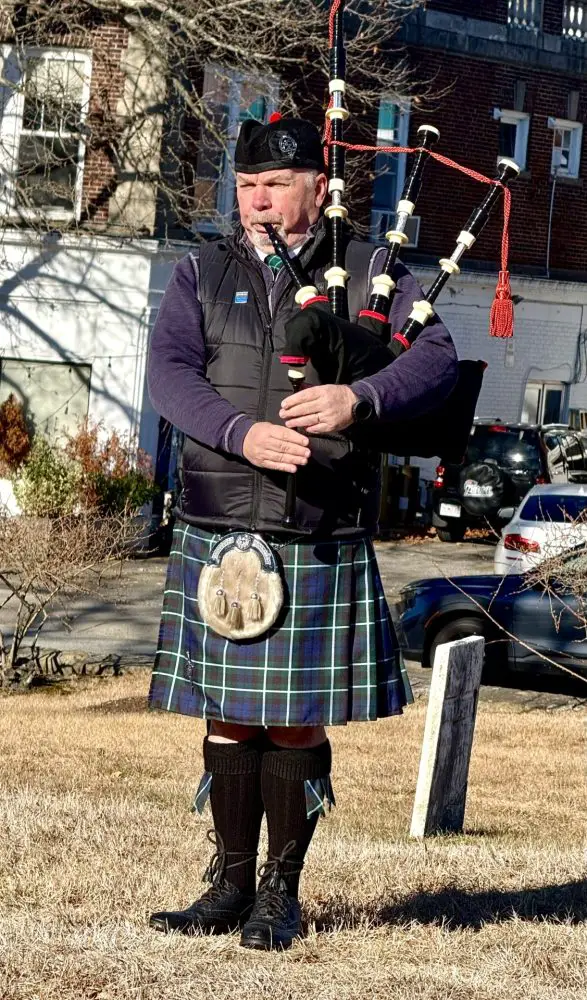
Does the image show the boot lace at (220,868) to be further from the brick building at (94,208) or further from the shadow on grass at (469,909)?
the brick building at (94,208)

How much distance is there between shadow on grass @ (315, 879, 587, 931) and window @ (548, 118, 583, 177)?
2563cm

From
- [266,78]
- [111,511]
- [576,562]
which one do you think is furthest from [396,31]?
[576,562]

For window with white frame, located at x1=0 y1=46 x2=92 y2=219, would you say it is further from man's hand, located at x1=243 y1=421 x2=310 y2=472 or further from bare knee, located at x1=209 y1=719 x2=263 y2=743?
man's hand, located at x1=243 y1=421 x2=310 y2=472

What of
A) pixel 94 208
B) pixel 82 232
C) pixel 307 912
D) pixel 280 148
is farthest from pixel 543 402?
pixel 280 148

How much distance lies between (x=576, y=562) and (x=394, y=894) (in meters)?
7.75

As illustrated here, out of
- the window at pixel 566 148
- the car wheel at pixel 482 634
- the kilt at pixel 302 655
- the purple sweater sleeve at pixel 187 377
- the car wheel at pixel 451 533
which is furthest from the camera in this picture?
the window at pixel 566 148

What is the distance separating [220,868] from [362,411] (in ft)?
4.37

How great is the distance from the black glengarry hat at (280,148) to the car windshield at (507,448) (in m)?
19.2

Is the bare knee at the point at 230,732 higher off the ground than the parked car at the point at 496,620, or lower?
higher

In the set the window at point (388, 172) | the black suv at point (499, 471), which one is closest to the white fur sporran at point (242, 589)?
the black suv at point (499, 471)

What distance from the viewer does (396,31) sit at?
2577 centimetres

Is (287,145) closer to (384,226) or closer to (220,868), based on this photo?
(220,868)

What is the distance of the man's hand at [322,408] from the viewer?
3756 mm

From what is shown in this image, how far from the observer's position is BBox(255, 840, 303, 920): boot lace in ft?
13.3
